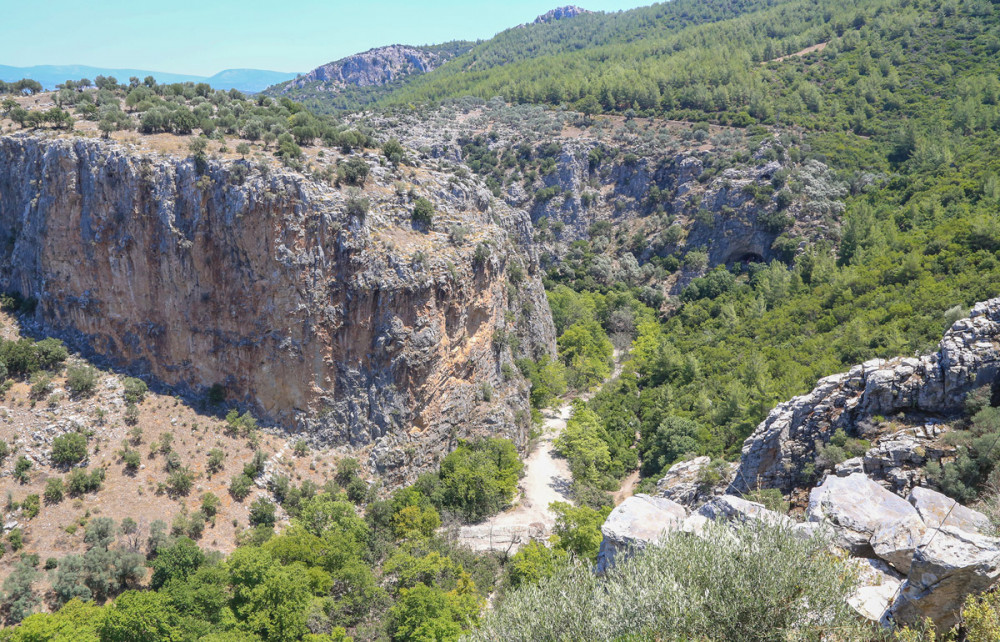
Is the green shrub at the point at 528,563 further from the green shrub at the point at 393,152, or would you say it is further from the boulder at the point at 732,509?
the green shrub at the point at 393,152

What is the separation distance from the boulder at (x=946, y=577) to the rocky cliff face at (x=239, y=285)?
35292 millimetres

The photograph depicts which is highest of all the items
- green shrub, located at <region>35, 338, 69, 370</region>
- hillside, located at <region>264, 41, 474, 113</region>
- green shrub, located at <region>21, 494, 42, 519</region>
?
hillside, located at <region>264, 41, 474, 113</region>

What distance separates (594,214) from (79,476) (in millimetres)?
79398

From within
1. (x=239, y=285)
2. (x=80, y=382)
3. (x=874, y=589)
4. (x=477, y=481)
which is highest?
(x=239, y=285)

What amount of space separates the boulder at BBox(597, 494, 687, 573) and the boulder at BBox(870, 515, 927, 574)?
636 centimetres

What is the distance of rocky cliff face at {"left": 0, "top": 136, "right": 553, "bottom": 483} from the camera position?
43.2 metres

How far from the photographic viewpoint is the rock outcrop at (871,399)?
26.7 m

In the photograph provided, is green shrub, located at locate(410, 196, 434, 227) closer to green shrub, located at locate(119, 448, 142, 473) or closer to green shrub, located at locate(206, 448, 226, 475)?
green shrub, located at locate(206, 448, 226, 475)

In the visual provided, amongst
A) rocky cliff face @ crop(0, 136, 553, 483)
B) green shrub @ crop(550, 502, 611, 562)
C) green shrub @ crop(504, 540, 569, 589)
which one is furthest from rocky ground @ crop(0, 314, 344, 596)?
green shrub @ crop(550, 502, 611, 562)

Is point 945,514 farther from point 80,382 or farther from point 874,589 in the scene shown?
point 80,382

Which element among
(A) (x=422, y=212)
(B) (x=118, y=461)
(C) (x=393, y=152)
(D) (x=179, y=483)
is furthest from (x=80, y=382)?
(C) (x=393, y=152)

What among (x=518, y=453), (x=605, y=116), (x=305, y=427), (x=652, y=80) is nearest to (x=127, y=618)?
(x=305, y=427)

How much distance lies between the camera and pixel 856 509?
65.8 feet

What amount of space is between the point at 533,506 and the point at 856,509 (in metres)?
28.1
